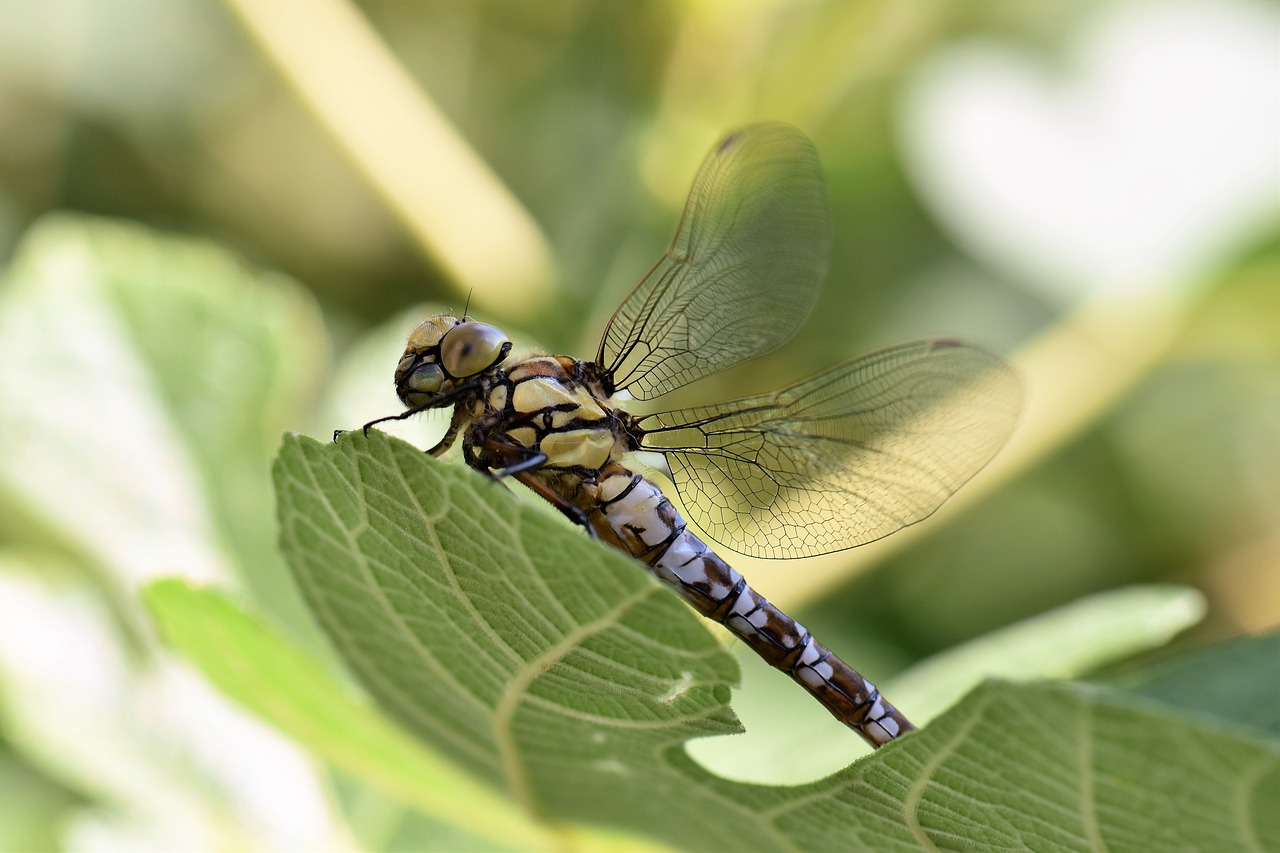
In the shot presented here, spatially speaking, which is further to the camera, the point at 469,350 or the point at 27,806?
the point at 27,806

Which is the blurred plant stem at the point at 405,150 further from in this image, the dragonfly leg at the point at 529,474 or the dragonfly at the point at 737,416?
the dragonfly leg at the point at 529,474

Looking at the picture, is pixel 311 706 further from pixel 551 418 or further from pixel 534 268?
pixel 534 268

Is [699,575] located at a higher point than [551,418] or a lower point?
lower

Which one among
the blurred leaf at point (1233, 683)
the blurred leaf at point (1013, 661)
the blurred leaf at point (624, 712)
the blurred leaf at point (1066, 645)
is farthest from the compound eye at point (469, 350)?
the blurred leaf at point (1233, 683)

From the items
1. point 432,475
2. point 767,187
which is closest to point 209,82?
point 767,187

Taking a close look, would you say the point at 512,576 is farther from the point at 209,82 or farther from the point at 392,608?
the point at 209,82

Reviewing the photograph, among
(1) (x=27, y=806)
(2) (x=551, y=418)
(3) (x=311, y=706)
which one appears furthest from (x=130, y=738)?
(2) (x=551, y=418)
